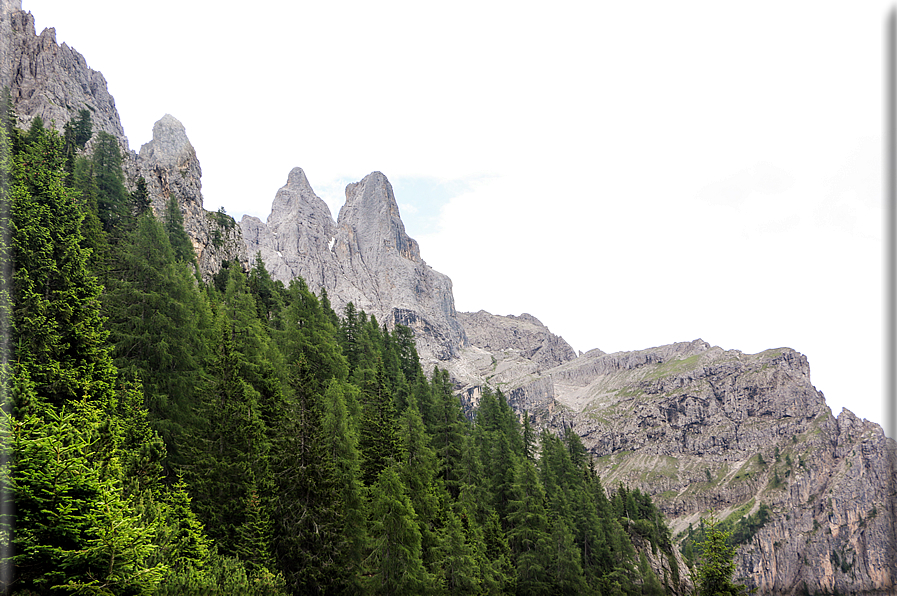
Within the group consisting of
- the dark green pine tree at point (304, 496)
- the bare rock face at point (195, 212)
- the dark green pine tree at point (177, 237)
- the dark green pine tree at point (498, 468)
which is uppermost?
the bare rock face at point (195, 212)

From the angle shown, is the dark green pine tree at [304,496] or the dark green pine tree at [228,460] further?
the dark green pine tree at [304,496]

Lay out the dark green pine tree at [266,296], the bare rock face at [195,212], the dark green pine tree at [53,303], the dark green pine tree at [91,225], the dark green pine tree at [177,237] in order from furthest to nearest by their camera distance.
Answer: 1. the bare rock face at [195,212]
2. the dark green pine tree at [177,237]
3. the dark green pine tree at [266,296]
4. the dark green pine tree at [91,225]
5. the dark green pine tree at [53,303]

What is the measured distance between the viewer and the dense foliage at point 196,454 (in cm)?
1247

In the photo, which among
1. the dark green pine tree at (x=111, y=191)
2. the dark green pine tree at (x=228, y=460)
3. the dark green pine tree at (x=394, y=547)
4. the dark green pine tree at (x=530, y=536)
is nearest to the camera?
the dark green pine tree at (x=228, y=460)

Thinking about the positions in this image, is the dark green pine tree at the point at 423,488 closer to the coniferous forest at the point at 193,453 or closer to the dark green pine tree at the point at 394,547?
the coniferous forest at the point at 193,453

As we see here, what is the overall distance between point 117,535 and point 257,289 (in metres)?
54.4

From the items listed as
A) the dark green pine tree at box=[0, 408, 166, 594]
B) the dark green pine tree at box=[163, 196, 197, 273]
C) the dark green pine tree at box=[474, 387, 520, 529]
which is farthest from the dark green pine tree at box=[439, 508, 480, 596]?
the dark green pine tree at box=[163, 196, 197, 273]

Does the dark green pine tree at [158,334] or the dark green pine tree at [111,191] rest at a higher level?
the dark green pine tree at [111,191]

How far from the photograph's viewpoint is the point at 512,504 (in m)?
46.9

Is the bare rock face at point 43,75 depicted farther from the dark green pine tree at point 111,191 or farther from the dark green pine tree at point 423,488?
the dark green pine tree at point 423,488

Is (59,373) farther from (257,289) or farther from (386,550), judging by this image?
(257,289)

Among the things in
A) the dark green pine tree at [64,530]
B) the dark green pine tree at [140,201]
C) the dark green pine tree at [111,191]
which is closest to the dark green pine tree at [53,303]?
the dark green pine tree at [64,530]

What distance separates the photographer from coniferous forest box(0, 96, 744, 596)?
12438mm

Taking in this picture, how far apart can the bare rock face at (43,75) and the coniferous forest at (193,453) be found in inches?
2355
